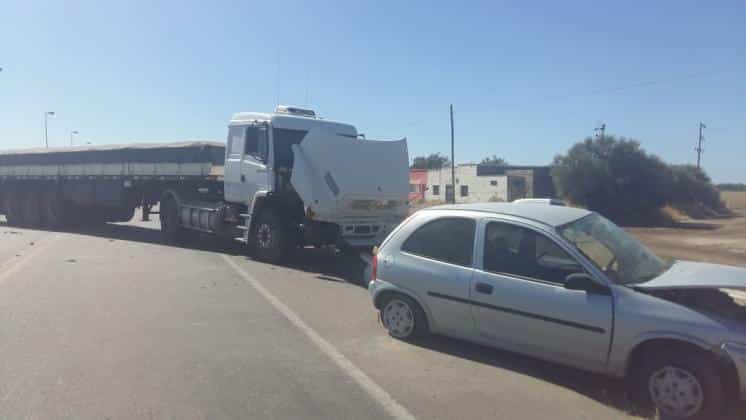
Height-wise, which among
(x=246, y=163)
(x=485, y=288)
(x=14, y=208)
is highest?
(x=246, y=163)

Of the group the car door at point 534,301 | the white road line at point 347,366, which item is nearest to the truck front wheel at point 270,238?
the white road line at point 347,366

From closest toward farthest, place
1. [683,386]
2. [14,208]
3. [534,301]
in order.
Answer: [683,386], [534,301], [14,208]

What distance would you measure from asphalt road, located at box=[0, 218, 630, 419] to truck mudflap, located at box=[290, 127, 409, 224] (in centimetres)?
197

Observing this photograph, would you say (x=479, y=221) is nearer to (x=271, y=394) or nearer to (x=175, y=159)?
(x=271, y=394)

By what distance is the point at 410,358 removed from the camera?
5809 millimetres

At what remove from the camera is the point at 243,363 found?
5625mm

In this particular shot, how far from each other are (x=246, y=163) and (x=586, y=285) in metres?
9.28

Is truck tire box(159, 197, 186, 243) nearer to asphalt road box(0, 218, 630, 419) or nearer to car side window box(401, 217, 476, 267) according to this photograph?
asphalt road box(0, 218, 630, 419)

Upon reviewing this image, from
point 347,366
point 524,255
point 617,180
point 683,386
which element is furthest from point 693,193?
point 347,366

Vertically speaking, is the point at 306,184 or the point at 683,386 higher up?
the point at 306,184

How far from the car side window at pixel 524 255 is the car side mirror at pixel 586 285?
0.15 meters

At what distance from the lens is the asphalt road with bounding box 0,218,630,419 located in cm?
457

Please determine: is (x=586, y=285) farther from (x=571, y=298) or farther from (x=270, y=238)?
(x=270, y=238)

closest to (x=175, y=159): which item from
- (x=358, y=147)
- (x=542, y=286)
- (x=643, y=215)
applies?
(x=358, y=147)
